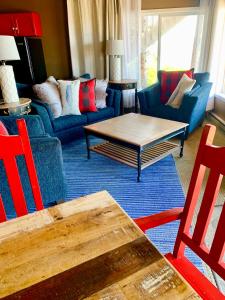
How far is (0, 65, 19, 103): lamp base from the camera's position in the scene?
254 cm

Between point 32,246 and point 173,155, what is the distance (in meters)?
2.34

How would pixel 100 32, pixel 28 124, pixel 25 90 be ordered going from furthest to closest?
pixel 100 32, pixel 25 90, pixel 28 124

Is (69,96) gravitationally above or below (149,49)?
below

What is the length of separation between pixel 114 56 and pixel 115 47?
0.65ft

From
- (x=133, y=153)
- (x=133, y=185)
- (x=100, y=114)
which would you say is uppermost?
(x=100, y=114)

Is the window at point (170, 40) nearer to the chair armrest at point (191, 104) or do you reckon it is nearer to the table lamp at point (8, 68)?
the chair armrest at point (191, 104)

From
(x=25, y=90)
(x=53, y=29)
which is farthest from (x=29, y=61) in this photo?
(x=53, y=29)

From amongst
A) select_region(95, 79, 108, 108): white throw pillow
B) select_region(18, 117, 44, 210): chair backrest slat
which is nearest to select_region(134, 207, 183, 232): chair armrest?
select_region(18, 117, 44, 210): chair backrest slat

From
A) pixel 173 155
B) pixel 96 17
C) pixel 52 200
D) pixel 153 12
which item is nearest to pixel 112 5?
pixel 96 17

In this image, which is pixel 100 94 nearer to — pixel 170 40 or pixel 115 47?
pixel 115 47

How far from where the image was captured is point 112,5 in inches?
158

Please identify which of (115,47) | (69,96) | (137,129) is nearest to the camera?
(137,129)

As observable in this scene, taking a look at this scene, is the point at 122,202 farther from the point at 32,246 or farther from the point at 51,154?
the point at 32,246

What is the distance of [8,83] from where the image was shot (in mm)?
2607
